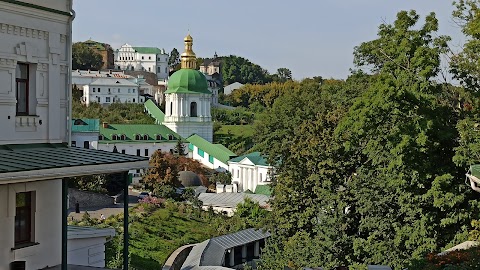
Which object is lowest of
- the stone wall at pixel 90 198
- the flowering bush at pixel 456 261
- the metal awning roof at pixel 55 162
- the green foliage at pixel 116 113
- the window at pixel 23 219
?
the stone wall at pixel 90 198

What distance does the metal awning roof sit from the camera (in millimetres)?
9961

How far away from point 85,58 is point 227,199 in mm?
83388

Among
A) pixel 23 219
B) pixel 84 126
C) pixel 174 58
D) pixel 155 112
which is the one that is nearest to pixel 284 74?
pixel 174 58

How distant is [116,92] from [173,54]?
50.8m

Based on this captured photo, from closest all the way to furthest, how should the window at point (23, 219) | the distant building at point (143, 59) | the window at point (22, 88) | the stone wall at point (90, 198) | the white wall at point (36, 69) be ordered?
the white wall at point (36, 69), the window at point (23, 219), the window at point (22, 88), the stone wall at point (90, 198), the distant building at point (143, 59)

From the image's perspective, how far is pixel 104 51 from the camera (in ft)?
447

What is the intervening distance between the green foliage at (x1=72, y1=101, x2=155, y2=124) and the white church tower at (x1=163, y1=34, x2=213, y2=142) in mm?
6463

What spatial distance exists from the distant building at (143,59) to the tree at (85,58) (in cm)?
1246

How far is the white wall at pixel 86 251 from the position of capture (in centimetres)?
1520

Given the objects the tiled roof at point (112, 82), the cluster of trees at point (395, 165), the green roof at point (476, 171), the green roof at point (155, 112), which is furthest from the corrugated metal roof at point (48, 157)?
the tiled roof at point (112, 82)

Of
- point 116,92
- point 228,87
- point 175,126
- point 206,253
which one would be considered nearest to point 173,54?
point 228,87

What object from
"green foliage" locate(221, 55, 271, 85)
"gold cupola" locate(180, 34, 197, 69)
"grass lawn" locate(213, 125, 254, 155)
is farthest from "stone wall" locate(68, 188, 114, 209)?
"green foliage" locate(221, 55, 271, 85)

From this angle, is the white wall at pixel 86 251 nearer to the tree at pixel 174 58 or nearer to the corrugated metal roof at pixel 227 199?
the corrugated metal roof at pixel 227 199

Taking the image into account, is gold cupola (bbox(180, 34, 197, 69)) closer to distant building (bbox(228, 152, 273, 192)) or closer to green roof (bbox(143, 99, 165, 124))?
green roof (bbox(143, 99, 165, 124))
